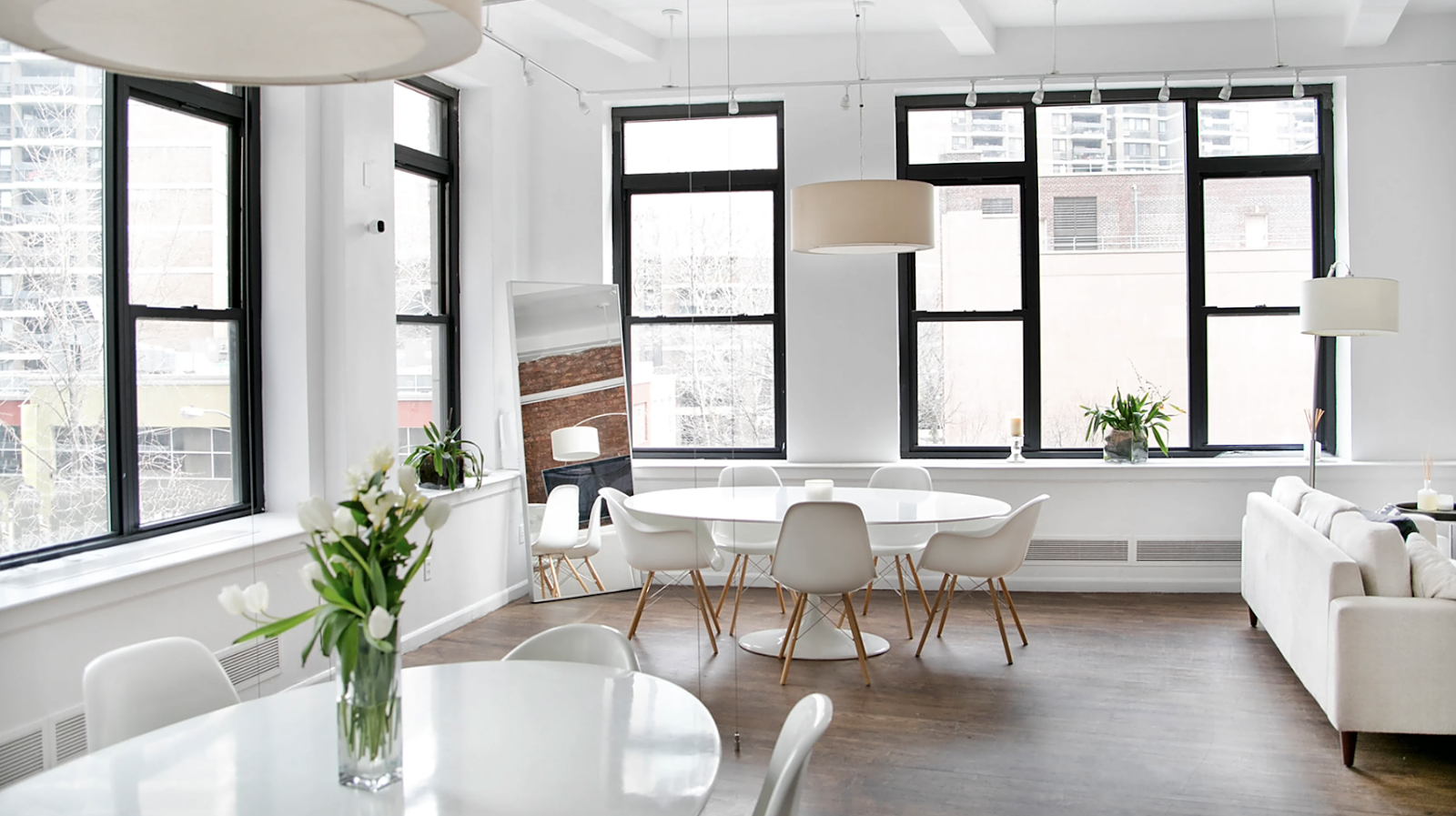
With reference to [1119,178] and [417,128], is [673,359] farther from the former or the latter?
[1119,178]

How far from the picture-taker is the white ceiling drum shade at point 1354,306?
5.34 meters

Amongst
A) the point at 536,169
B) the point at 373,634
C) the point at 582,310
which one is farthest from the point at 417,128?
the point at 373,634

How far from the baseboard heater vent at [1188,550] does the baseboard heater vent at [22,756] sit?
5495mm

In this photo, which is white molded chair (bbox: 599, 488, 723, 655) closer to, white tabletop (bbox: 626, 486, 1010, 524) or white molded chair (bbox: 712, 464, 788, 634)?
white tabletop (bbox: 626, 486, 1010, 524)

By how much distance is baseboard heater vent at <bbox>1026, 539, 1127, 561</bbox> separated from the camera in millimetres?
6270

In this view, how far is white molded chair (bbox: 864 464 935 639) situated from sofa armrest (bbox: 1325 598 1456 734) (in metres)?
1.99

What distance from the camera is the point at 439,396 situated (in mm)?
5902

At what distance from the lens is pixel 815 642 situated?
4988 millimetres

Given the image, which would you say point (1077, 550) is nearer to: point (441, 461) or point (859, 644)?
point (859, 644)

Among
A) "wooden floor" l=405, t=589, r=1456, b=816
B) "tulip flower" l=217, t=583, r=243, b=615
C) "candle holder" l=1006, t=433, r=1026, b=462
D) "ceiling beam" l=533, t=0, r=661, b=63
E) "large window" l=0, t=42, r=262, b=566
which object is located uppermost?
"ceiling beam" l=533, t=0, r=661, b=63

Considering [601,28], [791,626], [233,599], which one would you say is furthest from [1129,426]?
[233,599]

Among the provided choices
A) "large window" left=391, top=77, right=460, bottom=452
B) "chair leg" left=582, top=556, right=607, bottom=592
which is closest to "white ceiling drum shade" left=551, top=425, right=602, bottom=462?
"large window" left=391, top=77, right=460, bottom=452

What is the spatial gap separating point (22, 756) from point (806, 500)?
3.09 m

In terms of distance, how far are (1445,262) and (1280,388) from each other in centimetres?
111
